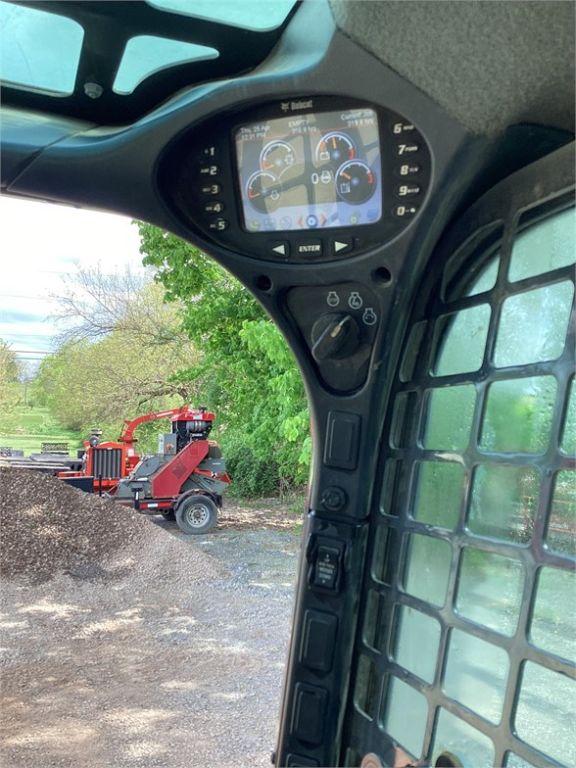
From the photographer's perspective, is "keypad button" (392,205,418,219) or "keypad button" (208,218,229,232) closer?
"keypad button" (392,205,418,219)

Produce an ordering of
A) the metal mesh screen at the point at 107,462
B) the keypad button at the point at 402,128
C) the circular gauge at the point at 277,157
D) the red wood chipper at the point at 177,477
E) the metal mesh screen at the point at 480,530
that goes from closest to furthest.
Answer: the metal mesh screen at the point at 480,530
the keypad button at the point at 402,128
the circular gauge at the point at 277,157
the red wood chipper at the point at 177,477
the metal mesh screen at the point at 107,462

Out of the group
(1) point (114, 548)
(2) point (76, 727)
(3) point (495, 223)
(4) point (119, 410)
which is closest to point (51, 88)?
(3) point (495, 223)

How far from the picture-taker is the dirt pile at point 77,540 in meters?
7.65

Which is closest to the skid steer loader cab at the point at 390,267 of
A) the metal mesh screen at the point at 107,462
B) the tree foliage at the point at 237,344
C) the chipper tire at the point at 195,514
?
the tree foliage at the point at 237,344

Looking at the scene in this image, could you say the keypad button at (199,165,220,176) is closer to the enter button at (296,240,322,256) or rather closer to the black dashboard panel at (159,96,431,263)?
the black dashboard panel at (159,96,431,263)

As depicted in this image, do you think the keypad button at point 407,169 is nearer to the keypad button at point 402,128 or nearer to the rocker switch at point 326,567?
the keypad button at point 402,128

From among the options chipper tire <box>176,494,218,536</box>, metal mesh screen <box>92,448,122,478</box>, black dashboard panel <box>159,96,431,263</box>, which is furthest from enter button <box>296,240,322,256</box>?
metal mesh screen <box>92,448,122,478</box>

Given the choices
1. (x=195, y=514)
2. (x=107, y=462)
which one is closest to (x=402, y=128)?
(x=195, y=514)

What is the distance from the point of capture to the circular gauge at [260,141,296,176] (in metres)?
1.21

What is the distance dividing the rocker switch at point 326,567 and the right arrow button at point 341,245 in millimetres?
505

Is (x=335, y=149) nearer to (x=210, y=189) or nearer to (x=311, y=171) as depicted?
(x=311, y=171)

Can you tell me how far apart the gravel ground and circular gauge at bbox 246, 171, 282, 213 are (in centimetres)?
352

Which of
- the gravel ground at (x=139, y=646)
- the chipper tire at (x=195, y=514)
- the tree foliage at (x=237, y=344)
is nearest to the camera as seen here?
the gravel ground at (x=139, y=646)

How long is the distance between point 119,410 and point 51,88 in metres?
11.8
